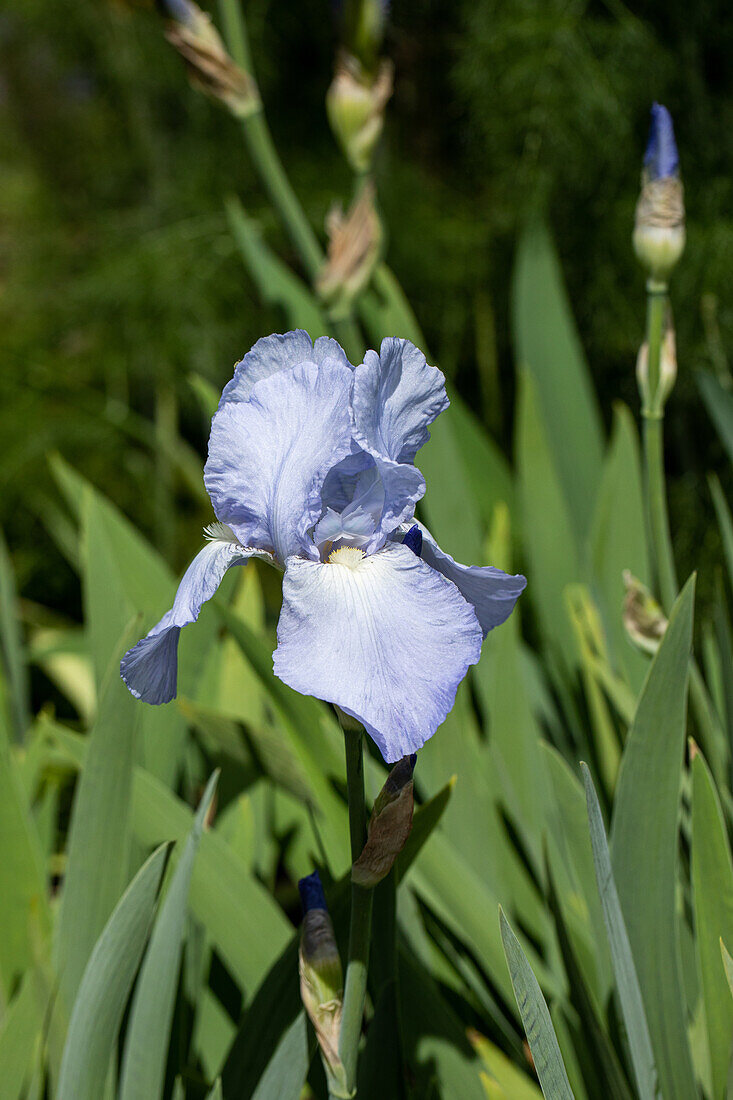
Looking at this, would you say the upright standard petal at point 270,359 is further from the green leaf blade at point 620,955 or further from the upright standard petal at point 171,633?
the green leaf blade at point 620,955

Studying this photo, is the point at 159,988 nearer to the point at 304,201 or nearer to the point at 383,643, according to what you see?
the point at 383,643

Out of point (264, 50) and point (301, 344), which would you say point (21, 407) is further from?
point (301, 344)

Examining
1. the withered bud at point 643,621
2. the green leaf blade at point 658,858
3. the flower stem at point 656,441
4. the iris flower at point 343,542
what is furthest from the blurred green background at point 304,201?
the iris flower at point 343,542

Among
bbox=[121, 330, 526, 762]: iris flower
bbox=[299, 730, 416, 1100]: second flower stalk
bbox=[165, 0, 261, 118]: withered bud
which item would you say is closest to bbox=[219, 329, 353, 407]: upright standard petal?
bbox=[121, 330, 526, 762]: iris flower

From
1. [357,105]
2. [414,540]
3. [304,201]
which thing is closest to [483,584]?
[414,540]

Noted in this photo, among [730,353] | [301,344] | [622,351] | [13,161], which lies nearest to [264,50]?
[13,161]

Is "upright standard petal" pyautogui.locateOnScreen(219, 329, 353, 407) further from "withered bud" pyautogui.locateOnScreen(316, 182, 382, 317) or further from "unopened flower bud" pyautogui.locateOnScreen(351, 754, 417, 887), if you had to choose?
"withered bud" pyautogui.locateOnScreen(316, 182, 382, 317)
